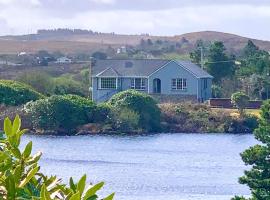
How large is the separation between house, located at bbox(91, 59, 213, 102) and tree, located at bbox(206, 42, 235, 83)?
3.50 meters

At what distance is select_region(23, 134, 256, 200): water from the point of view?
38719 millimetres

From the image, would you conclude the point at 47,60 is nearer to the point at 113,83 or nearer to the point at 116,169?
the point at 113,83

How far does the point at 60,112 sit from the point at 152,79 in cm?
1247

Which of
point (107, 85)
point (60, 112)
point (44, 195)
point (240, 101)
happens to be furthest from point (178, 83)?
point (44, 195)

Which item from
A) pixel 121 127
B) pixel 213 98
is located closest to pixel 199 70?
pixel 213 98

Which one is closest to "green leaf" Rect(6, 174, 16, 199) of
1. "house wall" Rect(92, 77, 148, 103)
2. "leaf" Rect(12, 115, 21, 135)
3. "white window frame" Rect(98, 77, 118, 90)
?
"leaf" Rect(12, 115, 21, 135)

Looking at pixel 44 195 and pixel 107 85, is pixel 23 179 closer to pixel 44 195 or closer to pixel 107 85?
pixel 44 195

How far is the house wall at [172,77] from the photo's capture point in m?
77.0

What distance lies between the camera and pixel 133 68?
260 feet

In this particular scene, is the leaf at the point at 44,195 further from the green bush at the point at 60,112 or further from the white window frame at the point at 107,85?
the white window frame at the point at 107,85

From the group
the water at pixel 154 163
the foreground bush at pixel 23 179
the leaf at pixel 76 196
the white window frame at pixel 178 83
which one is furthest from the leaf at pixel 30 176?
the white window frame at pixel 178 83

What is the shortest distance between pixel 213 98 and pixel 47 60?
48.2 meters

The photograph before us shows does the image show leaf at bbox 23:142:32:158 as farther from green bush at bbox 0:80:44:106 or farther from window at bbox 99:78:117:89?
window at bbox 99:78:117:89

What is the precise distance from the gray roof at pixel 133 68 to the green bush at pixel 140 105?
846 cm
